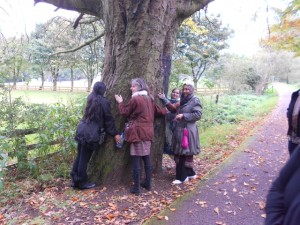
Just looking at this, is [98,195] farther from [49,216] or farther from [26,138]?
[26,138]

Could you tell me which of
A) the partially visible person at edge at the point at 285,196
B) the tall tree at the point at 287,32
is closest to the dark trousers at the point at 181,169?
the partially visible person at edge at the point at 285,196

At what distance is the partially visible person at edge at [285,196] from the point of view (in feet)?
5.10

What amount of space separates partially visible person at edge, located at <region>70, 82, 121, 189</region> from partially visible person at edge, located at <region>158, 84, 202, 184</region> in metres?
1.10

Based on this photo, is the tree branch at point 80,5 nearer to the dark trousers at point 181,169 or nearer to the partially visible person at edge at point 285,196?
the dark trousers at point 181,169

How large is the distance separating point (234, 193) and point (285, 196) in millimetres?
3514

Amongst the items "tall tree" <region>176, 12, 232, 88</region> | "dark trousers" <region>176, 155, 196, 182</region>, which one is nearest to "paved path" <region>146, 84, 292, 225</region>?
"dark trousers" <region>176, 155, 196, 182</region>

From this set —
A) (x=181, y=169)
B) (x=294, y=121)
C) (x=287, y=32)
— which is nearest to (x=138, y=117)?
(x=181, y=169)

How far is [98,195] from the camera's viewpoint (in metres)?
4.79

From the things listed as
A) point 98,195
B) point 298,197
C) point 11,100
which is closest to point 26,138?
point 11,100

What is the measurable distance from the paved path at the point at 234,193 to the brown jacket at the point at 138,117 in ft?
3.98

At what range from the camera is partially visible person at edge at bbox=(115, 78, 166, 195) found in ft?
15.6

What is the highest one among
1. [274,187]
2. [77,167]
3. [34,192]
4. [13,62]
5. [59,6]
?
[59,6]

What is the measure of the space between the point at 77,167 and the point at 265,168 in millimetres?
4128

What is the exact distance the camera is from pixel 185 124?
17.7ft
